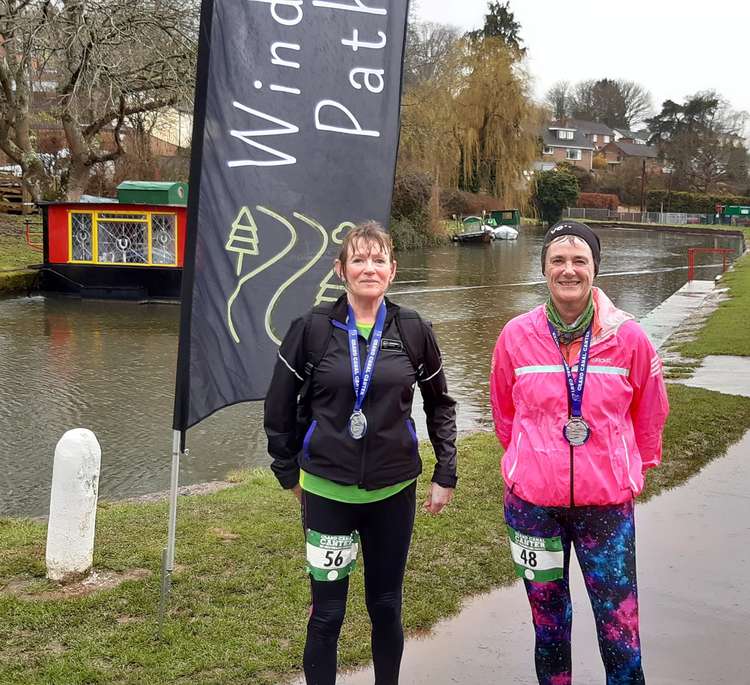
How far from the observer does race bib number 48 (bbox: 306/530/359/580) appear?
323cm

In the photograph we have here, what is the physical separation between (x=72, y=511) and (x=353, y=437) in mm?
2172

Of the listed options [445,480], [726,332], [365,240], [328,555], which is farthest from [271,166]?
[726,332]

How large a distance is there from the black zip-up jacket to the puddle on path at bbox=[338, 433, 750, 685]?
45.4 inches

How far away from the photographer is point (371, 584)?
335 cm

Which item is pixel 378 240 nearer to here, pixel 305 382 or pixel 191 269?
pixel 305 382

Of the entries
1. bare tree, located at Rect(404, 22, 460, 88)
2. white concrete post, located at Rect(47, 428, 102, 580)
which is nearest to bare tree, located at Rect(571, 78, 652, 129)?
bare tree, located at Rect(404, 22, 460, 88)

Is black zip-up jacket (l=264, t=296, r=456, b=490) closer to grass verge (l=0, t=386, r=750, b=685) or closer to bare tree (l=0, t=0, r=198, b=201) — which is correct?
grass verge (l=0, t=386, r=750, b=685)

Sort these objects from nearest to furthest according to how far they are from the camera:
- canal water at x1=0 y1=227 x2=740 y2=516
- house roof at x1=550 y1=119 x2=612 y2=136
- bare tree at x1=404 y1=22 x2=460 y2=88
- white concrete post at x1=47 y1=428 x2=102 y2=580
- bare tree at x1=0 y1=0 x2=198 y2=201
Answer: white concrete post at x1=47 y1=428 x2=102 y2=580 < canal water at x1=0 y1=227 x2=740 y2=516 < bare tree at x1=0 y1=0 x2=198 y2=201 < bare tree at x1=404 y1=22 x2=460 y2=88 < house roof at x1=550 y1=119 x2=612 y2=136

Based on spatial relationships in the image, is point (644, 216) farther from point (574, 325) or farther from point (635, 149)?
point (574, 325)

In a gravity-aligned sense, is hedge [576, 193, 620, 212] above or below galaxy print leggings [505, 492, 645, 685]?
above

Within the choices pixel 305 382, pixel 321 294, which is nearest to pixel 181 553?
pixel 321 294

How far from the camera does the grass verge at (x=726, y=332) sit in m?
13.6

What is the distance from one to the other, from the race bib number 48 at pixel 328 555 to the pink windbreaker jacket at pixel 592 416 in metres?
0.65

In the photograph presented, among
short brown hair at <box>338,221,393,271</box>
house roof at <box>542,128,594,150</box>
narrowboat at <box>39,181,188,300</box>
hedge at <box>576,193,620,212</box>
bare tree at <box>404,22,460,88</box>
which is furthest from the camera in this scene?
house roof at <box>542,128,594,150</box>
